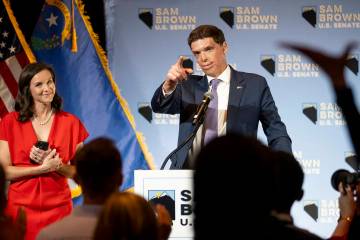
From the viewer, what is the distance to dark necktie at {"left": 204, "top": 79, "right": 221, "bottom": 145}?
13.7 ft

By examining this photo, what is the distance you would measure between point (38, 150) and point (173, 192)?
38.7 inches

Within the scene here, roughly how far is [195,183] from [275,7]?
15.6ft

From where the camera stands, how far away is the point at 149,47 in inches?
254

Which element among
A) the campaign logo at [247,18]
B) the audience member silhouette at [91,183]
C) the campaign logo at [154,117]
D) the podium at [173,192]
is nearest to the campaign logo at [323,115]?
the campaign logo at [247,18]

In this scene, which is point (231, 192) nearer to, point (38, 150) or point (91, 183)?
point (91, 183)

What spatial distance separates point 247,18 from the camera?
630 centimetres

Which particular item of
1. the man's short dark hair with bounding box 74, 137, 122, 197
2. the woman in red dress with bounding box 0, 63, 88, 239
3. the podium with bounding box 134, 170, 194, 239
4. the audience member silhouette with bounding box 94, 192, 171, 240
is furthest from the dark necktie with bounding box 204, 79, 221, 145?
the audience member silhouette with bounding box 94, 192, 171, 240

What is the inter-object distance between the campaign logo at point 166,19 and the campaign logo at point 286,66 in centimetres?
72

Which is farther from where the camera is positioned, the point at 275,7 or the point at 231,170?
the point at 275,7

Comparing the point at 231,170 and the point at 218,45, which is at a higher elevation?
the point at 218,45

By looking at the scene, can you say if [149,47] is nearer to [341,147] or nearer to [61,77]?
[61,77]

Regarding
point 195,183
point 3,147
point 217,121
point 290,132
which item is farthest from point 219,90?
point 195,183

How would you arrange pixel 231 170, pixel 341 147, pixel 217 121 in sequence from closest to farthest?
1. pixel 231 170
2. pixel 217 121
3. pixel 341 147

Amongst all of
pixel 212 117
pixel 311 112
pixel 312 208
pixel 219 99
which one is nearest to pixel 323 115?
pixel 311 112
